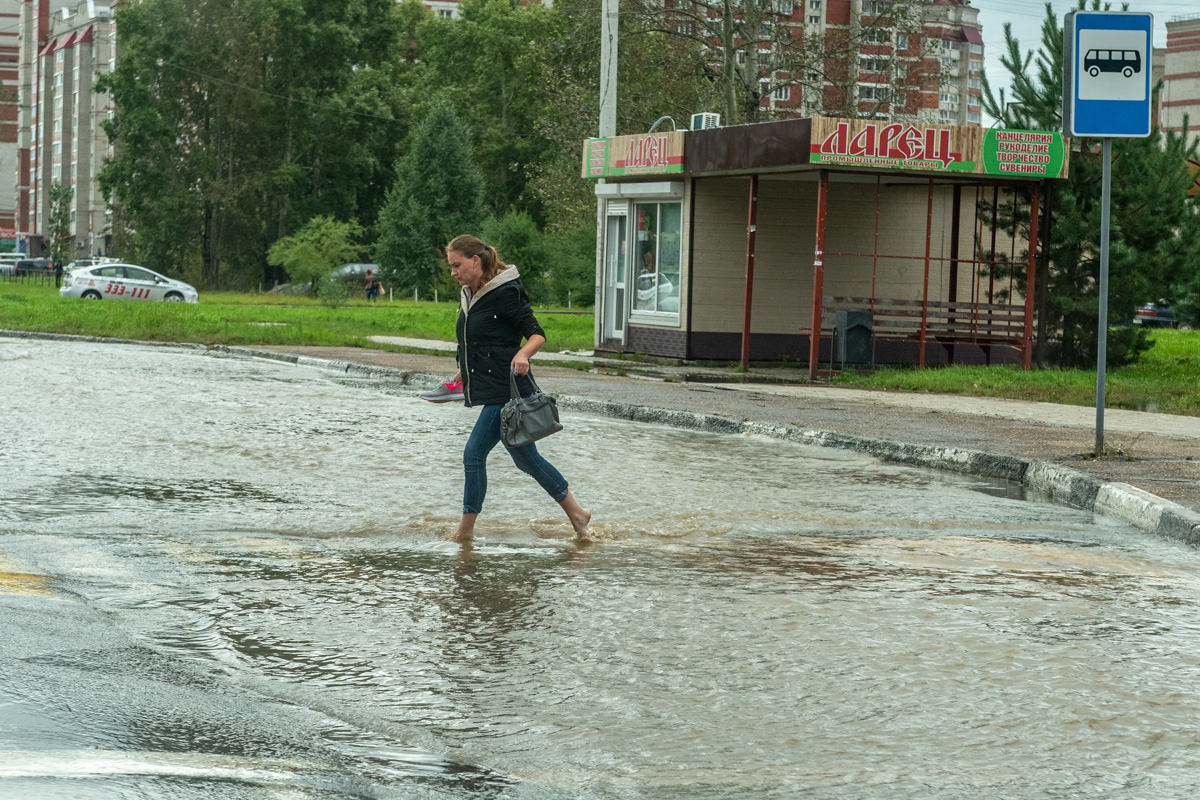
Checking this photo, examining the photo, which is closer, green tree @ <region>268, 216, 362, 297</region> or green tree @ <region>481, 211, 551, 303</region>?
green tree @ <region>268, 216, 362, 297</region>

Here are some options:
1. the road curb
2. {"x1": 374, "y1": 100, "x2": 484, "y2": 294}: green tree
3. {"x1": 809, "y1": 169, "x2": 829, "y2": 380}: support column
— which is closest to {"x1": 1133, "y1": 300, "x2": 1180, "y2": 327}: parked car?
{"x1": 374, "y1": 100, "x2": 484, "y2": 294}: green tree

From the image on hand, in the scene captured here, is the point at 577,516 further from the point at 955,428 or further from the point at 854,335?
the point at 854,335

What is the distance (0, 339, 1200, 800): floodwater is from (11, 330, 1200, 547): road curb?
310 millimetres

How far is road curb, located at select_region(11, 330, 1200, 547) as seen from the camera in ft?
31.2

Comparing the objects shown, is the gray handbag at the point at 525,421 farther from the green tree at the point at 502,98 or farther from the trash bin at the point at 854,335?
the green tree at the point at 502,98

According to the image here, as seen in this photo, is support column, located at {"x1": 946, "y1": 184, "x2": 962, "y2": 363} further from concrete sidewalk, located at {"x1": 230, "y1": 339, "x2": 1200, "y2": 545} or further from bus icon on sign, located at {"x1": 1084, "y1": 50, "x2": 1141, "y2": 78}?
bus icon on sign, located at {"x1": 1084, "y1": 50, "x2": 1141, "y2": 78}

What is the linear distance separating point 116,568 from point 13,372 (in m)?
14.1

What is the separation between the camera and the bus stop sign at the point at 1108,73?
38.7 feet

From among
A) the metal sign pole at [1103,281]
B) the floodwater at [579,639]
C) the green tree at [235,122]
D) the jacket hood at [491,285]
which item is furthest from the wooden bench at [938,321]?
the green tree at [235,122]

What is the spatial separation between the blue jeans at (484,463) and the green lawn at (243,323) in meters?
19.9

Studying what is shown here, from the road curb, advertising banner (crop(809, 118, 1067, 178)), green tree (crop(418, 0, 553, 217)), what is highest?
green tree (crop(418, 0, 553, 217))

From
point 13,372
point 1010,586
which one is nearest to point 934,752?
point 1010,586

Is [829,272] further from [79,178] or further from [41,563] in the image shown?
[79,178]

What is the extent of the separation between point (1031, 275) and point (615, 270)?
25.1 ft
